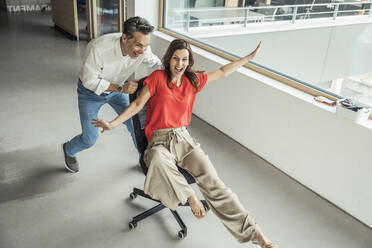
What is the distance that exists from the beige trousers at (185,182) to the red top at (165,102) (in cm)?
10

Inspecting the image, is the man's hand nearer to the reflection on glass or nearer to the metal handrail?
the metal handrail

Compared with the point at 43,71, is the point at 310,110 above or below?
above

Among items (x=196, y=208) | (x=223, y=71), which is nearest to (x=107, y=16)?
(x=223, y=71)

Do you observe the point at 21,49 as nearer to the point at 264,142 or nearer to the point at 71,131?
the point at 71,131

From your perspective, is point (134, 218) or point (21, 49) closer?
point (134, 218)

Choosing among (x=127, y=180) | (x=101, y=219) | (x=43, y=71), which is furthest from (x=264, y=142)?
(x=43, y=71)

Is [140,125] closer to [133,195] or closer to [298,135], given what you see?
[133,195]

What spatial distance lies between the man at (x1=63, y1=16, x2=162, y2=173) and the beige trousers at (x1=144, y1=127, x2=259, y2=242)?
1.51ft

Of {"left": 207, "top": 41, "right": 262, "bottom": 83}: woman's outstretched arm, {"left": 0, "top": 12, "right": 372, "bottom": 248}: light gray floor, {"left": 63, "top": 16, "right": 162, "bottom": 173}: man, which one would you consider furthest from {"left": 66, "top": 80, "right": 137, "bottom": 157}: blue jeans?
{"left": 207, "top": 41, "right": 262, "bottom": 83}: woman's outstretched arm

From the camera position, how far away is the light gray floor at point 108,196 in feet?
7.54

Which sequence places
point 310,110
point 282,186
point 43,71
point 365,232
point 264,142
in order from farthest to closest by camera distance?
point 43,71 → point 264,142 → point 282,186 → point 310,110 → point 365,232

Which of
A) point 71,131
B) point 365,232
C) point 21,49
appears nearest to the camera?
point 365,232

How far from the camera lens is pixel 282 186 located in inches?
113

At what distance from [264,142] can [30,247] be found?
2092 millimetres
